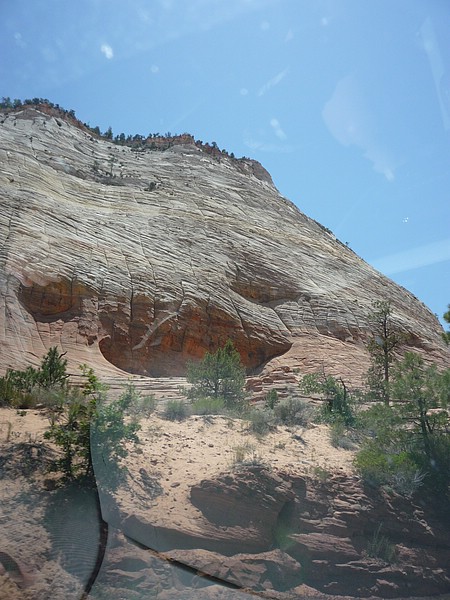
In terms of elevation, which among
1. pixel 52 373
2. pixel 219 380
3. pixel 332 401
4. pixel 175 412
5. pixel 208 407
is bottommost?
pixel 175 412

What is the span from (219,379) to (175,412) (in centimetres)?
359

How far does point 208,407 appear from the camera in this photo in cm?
1235

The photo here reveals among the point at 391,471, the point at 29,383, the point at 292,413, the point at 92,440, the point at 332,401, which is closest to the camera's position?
the point at 92,440

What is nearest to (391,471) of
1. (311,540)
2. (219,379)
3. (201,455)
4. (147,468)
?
(311,540)

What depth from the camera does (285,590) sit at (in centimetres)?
688

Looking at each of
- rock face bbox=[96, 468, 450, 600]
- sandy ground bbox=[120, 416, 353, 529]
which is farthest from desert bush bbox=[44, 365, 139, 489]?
rock face bbox=[96, 468, 450, 600]

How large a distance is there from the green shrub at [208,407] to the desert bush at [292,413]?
1264 millimetres

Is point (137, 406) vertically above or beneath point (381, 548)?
above

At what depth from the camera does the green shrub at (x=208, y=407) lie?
12.1 meters

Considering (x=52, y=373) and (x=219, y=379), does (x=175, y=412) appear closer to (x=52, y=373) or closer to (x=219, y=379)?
(x=52, y=373)

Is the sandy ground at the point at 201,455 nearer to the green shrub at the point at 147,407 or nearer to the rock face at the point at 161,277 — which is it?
the green shrub at the point at 147,407

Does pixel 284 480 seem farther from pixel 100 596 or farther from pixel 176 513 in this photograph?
pixel 100 596

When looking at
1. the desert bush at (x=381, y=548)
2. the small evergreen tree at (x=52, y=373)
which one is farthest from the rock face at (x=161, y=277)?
the desert bush at (x=381, y=548)

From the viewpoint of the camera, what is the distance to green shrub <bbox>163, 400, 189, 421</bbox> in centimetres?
1132
